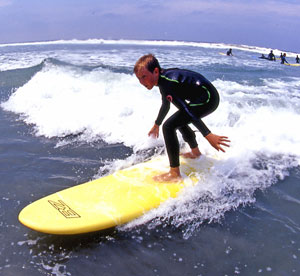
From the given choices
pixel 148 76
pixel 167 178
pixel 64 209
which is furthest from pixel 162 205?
pixel 148 76

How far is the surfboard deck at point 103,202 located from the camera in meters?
2.57

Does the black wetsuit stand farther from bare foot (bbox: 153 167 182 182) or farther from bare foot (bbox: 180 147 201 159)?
bare foot (bbox: 180 147 201 159)

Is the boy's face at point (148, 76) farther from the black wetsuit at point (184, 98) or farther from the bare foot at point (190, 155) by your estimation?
the bare foot at point (190, 155)

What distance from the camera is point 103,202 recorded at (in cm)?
293

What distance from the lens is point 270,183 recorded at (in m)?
A: 3.62

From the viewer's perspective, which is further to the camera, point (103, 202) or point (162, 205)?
point (162, 205)

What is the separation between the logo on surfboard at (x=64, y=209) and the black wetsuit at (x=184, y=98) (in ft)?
3.81

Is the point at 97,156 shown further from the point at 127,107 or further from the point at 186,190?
the point at 127,107

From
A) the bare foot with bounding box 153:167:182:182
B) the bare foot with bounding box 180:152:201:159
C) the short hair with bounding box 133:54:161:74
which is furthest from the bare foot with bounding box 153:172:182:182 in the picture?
the short hair with bounding box 133:54:161:74

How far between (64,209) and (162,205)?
941 mm

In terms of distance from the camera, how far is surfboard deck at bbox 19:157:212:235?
8.44ft

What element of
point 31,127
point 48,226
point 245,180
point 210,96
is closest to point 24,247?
point 48,226

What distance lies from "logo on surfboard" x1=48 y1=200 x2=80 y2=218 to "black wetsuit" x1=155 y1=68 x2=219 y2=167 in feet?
3.81

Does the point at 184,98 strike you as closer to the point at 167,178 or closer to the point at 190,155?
the point at 167,178
